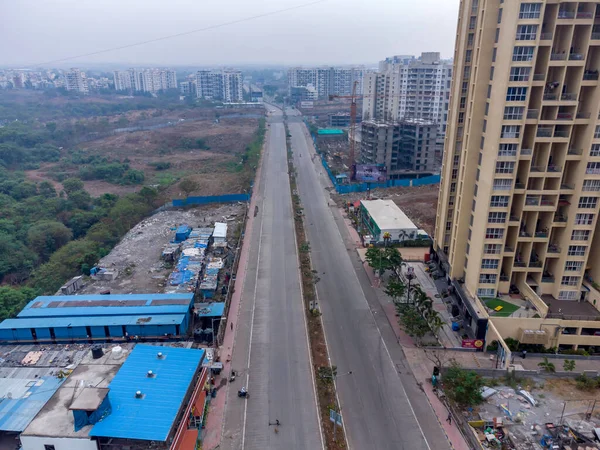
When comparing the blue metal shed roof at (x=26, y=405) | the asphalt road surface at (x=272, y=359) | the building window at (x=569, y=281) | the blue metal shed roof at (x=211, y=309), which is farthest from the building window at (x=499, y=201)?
the blue metal shed roof at (x=26, y=405)

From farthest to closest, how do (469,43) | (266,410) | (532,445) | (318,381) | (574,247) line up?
(469,43)
(574,247)
(318,381)
(266,410)
(532,445)

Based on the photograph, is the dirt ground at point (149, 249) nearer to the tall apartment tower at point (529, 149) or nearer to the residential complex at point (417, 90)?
the tall apartment tower at point (529, 149)

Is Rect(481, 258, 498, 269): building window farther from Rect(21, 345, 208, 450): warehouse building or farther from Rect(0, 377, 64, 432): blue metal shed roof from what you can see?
Rect(0, 377, 64, 432): blue metal shed roof

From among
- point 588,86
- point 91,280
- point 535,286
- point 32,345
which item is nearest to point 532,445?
point 535,286

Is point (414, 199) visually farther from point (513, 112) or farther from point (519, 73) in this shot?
point (519, 73)

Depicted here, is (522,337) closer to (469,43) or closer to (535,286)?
(535,286)

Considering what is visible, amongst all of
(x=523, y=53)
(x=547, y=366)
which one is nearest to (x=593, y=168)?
(x=523, y=53)
